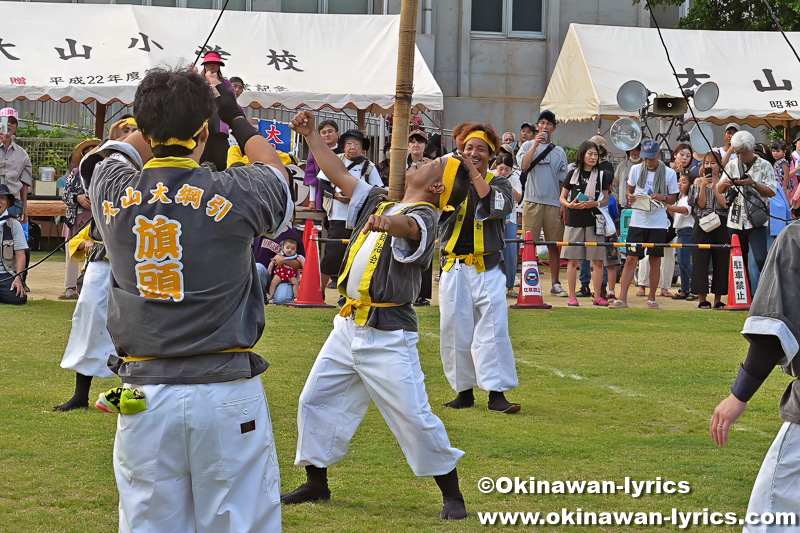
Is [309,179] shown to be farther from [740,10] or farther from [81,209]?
[740,10]

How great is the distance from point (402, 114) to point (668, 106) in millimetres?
13327

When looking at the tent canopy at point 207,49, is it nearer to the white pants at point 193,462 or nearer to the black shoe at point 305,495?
the black shoe at point 305,495

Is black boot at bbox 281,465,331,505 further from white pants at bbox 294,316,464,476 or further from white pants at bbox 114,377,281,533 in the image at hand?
white pants at bbox 114,377,281,533

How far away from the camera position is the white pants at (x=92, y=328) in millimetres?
7383

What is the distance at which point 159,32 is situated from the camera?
18.8 m

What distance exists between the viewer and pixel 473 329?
8.08 m

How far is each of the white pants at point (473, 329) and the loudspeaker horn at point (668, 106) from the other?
1088 centimetres

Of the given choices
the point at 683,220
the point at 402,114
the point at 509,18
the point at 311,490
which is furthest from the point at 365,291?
the point at 509,18

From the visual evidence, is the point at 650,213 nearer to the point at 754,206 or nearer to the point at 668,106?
the point at 754,206

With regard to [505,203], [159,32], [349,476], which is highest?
[159,32]

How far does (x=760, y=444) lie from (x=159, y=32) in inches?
578

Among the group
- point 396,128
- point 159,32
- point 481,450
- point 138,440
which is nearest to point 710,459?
point 481,450

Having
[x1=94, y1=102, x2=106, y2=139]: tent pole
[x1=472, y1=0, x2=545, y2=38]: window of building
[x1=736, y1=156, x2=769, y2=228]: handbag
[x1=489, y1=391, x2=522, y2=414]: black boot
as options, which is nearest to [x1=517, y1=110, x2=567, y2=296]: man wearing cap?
[x1=736, y1=156, x2=769, y2=228]: handbag

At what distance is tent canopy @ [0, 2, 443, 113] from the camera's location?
1752cm
